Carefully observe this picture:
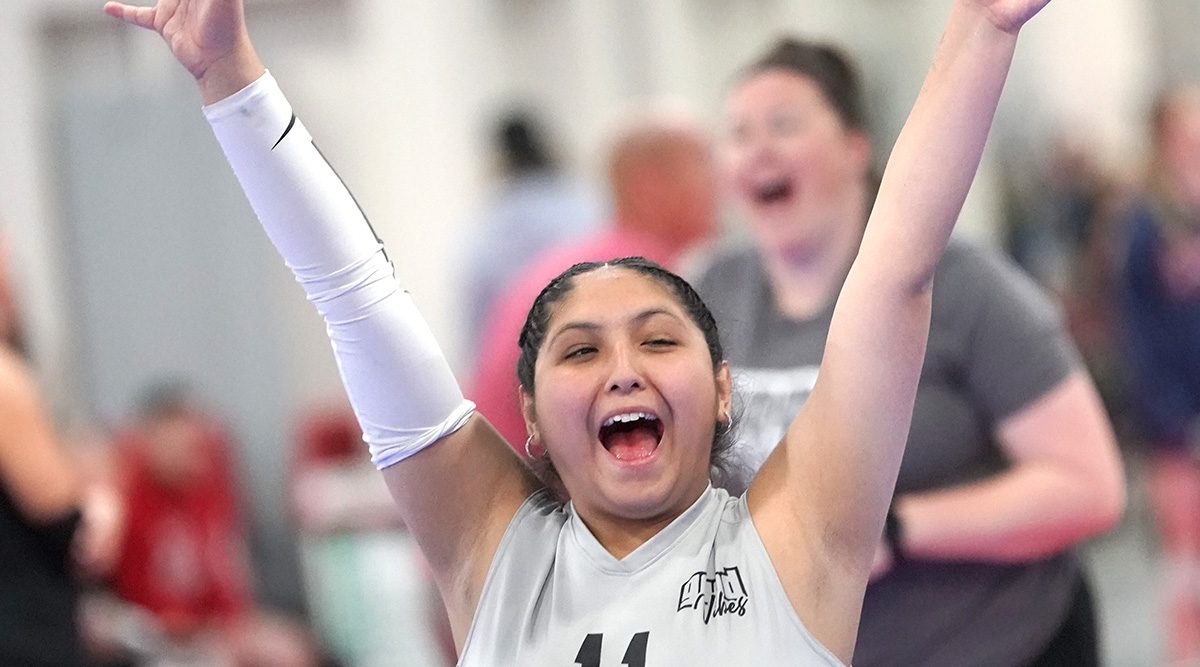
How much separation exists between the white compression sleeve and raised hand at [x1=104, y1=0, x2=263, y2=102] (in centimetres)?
2

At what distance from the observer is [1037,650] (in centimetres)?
220

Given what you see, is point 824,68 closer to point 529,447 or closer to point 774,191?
point 774,191

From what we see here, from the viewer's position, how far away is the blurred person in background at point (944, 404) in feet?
7.20

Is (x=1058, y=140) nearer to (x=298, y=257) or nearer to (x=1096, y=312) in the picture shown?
(x=1096, y=312)

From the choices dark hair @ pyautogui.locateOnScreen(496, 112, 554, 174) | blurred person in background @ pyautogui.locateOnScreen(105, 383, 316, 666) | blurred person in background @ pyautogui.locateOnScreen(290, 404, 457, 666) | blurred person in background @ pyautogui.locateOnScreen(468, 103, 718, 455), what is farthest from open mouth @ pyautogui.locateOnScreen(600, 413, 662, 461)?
blurred person in background @ pyautogui.locateOnScreen(290, 404, 457, 666)

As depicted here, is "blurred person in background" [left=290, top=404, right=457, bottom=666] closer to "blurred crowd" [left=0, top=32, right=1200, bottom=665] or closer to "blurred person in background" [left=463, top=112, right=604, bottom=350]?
"blurred crowd" [left=0, top=32, right=1200, bottom=665]

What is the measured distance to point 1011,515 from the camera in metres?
2.25

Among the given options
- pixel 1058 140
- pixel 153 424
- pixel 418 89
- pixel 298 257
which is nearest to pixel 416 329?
pixel 298 257

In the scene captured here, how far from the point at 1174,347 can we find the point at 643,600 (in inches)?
149

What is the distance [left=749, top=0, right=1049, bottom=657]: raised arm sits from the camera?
1.46 meters

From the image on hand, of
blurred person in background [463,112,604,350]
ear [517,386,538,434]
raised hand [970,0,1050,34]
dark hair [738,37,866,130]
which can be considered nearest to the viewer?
raised hand [970,0,1050,34]

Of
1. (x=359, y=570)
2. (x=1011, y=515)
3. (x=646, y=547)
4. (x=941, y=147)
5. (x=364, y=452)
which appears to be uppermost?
(x=941, y=147)

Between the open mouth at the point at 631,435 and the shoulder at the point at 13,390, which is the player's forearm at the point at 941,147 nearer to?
the open mouth at the point at 631,435

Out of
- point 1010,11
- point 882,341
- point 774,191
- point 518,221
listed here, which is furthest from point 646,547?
point 518,221
